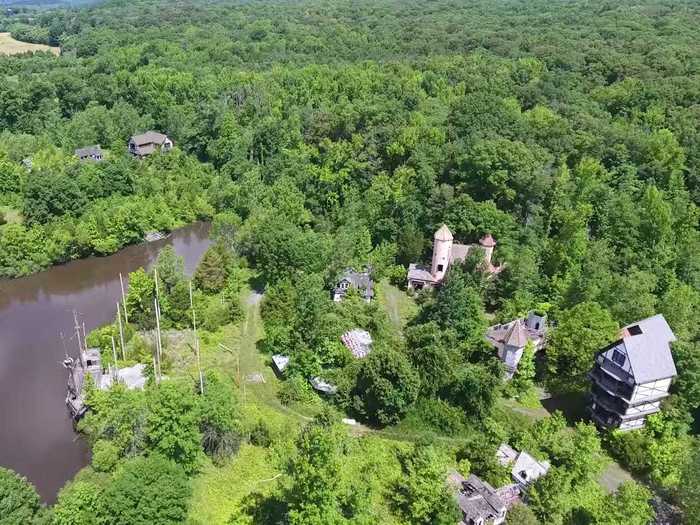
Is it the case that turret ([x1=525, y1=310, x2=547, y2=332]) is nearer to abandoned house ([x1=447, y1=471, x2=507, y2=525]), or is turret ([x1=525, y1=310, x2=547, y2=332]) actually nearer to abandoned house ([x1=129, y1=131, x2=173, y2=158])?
abandoned house ([x1=447, y1=471, x2=507, y2=525])

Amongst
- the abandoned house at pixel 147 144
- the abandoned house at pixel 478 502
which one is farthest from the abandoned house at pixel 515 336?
the abandoned house at pixel 147 144

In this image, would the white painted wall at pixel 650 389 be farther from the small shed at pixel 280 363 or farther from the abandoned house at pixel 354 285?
the small shed at pixel 280 363

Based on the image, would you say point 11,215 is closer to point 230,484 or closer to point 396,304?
point 396,304

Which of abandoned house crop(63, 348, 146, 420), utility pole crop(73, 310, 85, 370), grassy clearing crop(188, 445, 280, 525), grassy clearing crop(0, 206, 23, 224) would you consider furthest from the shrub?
grassy clearing crop(0, 206, 23, 224)

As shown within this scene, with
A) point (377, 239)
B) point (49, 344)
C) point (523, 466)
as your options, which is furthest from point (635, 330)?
point (49, 344)

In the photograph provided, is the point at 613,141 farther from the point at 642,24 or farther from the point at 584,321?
the point at 642,24
